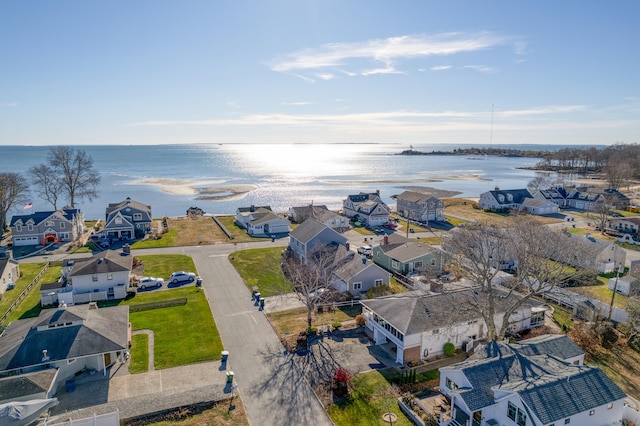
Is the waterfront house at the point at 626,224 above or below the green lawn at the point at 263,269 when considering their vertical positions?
above

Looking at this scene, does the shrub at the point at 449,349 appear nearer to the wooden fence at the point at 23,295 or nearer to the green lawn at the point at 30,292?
the green lawn at the point at 30,292

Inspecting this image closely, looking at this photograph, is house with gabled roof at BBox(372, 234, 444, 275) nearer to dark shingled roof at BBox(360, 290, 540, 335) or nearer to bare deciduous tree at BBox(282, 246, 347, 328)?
bare deciduous tree at BBox(282, 246, 347, 328)

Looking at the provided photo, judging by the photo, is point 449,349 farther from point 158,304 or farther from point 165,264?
point 165,264

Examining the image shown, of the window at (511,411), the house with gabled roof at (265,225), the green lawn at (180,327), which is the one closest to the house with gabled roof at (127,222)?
the house with gabled roof at (265,225)

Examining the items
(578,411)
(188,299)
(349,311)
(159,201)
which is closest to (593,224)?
(349,311)

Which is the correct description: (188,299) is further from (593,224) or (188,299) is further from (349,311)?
(593,224)

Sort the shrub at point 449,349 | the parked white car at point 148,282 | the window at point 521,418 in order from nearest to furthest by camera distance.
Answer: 1. the window at point 521,418
2. the shrub at point 449,349
3. the parked white car at point 148,282

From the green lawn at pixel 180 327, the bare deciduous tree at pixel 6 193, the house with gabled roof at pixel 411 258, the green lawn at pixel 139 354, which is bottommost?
the green lawn at pixel 139 354
